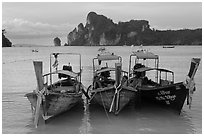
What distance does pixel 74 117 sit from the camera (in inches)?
436

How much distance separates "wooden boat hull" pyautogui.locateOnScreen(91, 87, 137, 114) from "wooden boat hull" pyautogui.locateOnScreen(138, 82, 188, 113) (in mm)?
627

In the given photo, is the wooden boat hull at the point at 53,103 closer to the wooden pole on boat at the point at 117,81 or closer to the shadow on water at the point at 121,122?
the shadow on water at the point at 121,122

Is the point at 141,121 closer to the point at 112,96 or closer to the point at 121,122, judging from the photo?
the point at 121,122

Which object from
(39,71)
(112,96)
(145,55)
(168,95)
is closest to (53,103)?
(39,71)

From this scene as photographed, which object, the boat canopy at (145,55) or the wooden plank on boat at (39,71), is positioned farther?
the boat canopy at (145,55)

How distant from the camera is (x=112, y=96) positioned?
34.7 feet

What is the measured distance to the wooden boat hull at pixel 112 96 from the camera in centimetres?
1057

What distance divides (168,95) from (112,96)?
2.01 metres

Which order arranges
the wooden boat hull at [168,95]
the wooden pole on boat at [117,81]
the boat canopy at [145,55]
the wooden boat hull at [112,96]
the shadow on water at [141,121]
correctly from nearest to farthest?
the shadow on water at [141,121], the wooden pole on boat at [117,81], the wooden boat hull at [112,96], the wooden boat hull at [168,95], the boat canopy at [145,55]

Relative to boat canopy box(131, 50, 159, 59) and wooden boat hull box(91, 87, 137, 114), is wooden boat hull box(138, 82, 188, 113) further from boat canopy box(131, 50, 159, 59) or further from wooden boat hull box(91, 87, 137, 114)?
boat canopy box(131, 50, 159, 59)

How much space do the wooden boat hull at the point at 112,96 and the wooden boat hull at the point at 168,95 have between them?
63 cm

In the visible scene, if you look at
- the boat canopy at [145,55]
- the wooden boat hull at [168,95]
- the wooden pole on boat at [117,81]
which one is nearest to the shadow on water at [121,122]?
the wooden boat hull at [168,95]

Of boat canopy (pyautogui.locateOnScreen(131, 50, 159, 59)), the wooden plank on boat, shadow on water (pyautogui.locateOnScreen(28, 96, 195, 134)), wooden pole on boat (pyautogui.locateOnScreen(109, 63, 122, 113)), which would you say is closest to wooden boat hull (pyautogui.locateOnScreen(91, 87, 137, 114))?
wooden pole on boat (pyautogui.locateOnScreen(109, 63, 122, 113))

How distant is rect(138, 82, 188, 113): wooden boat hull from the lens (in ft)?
36.0
